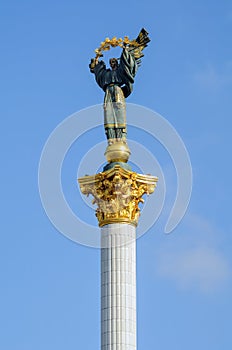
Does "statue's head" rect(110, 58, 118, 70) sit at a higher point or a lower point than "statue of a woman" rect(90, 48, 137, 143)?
higher

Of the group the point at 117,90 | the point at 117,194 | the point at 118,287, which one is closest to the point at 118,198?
the point at 117,194

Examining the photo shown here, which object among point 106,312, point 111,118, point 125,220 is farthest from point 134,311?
point 111,118

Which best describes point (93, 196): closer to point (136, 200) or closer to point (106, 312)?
point (136, 200)

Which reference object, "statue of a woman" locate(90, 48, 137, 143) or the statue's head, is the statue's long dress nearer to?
"statue of a woman" locate(90, 48, 137, 143)

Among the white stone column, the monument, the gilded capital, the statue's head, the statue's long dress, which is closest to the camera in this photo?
the white stone column

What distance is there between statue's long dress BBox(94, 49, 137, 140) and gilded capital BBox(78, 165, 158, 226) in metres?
2.89

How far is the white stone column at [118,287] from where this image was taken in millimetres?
48812

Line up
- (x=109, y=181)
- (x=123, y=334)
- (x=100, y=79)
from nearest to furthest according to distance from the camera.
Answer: (x=123, y=334) → (x=109, y=181) → (x=100, y=79)

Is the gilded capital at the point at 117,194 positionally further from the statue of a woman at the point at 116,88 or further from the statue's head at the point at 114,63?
the statue's head at the point at 114,63

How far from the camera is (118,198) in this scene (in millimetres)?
51844

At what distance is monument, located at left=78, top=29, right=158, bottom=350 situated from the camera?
49250 mm

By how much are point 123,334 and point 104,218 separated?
6.20m

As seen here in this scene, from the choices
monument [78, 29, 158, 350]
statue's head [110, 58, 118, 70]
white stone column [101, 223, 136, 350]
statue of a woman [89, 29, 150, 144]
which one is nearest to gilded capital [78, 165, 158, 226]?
monument [78, 29, 158, 350]

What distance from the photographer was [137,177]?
52.3 m
